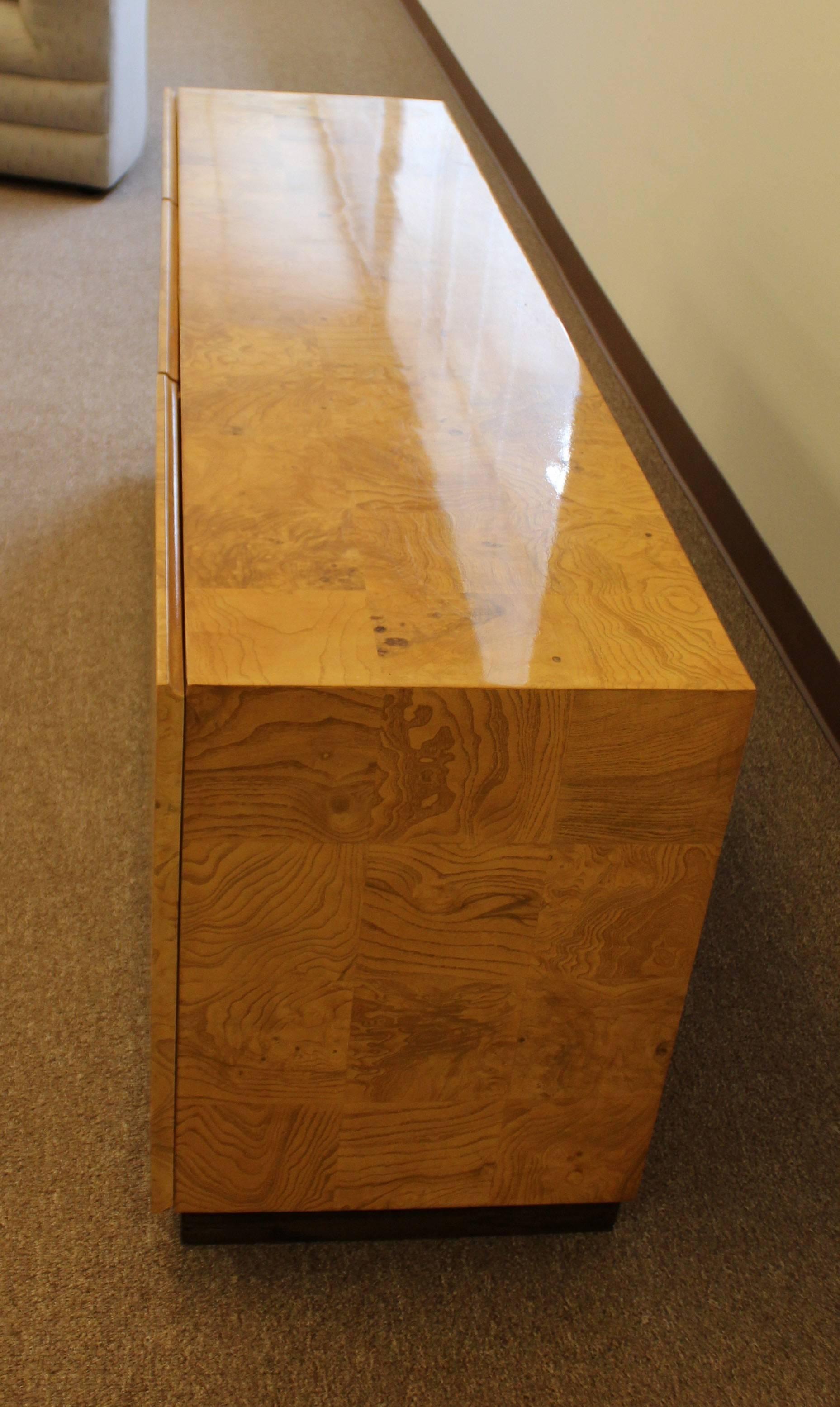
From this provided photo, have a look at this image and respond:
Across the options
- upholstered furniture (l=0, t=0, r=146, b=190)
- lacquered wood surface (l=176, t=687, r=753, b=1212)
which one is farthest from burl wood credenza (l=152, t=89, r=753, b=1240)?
upholstered furniture (l=0, t=0, r=146, b=190)

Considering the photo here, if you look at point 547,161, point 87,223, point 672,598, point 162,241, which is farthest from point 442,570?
point 547,161

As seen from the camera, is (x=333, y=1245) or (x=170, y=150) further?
(x=170, y=150)

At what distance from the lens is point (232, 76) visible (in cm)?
423

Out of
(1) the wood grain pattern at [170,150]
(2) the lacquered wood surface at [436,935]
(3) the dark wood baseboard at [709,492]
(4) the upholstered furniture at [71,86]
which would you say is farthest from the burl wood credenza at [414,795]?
(4) the upholstered furniture at [71,86]

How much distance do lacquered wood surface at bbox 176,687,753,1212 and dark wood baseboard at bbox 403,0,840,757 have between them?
3.16 ft

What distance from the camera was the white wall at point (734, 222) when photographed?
200 centimetres

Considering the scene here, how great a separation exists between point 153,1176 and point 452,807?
0.44 meters

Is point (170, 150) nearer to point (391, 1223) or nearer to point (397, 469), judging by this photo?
point (397, 469)

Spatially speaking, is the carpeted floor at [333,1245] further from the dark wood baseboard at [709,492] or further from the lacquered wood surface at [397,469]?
the lacquered wood surface at [397,469]

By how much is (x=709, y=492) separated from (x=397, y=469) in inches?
52.5

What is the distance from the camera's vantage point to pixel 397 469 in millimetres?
1184

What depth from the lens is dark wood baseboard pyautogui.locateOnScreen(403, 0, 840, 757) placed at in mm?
1985

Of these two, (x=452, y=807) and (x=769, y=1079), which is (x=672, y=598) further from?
(x=769, y=1079)

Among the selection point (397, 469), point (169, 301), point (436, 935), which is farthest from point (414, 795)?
point (169, 301)
